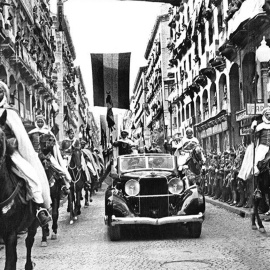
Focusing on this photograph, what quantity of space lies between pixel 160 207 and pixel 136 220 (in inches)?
26.0

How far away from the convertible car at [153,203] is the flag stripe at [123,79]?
15.8 ft

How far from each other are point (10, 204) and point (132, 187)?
206 inches

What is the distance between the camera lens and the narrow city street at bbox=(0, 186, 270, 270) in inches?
310

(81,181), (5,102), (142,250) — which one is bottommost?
(142,250)

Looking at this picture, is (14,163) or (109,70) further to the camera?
(109,70)

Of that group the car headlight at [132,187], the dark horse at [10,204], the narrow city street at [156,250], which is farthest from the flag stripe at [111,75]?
the dark horse at [10,204]

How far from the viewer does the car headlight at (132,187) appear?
35.7 ft

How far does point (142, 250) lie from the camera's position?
9.22 meters

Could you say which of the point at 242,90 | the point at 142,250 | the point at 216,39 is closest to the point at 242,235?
the point at 142,250

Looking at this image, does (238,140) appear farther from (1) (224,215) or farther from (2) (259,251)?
(2) (259,251)

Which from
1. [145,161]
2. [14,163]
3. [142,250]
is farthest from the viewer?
[145,161]

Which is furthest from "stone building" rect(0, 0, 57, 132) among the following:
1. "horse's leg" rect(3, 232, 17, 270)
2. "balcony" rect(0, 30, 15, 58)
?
"horse's leg" rect(3, 232, 17, 270)

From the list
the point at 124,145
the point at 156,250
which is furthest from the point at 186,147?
the point at 156,250

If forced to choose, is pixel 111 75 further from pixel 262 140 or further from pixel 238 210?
pixel 262 140
